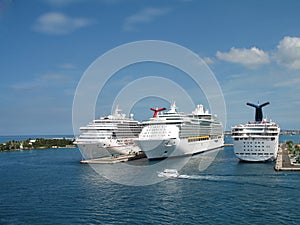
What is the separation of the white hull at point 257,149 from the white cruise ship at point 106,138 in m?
15.1

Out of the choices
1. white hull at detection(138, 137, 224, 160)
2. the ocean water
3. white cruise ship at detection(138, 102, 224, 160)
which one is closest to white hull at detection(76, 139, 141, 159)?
white cruise ship at detection(138, 102, 224, 160)

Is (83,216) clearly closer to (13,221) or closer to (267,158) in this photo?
(13,221)

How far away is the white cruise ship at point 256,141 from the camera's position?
4375 centimetres

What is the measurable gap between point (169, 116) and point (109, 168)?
21.2 metres

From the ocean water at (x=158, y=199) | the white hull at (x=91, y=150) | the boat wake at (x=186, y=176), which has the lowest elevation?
the ocean water at (x=158, y=199)

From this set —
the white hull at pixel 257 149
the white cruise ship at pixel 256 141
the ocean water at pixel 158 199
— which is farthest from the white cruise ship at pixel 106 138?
the ocean water at pixel 158 199

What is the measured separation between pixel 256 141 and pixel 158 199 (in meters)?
22.8

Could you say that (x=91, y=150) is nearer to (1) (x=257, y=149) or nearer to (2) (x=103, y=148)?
(2) (x=103, y=148)

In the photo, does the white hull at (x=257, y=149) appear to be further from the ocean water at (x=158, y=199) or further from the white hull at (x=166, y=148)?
the white hull at (x=166, y=148)

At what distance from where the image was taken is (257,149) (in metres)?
44.0

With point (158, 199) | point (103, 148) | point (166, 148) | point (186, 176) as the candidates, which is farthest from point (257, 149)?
point (158, 199)

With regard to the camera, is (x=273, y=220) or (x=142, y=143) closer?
(x=273, y=220)

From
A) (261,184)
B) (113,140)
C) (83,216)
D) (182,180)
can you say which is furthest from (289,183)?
(113,140)

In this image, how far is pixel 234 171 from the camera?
3753 centimetres
